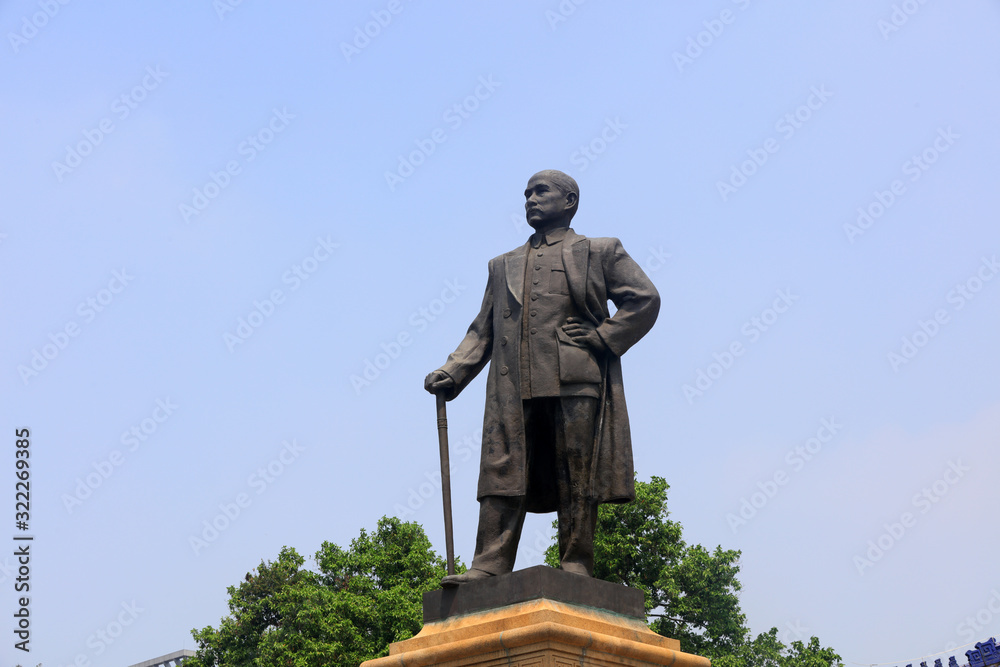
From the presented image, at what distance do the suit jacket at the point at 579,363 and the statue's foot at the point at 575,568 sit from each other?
0.47 metres

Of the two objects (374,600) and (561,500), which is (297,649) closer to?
(374,600)

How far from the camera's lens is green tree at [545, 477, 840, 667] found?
2514cm

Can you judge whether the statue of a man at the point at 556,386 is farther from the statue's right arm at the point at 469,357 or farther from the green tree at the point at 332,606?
the green tree at the point at 332,606

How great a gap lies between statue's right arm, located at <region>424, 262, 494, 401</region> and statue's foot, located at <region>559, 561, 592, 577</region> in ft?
→ 4.96

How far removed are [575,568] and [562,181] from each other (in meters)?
2.74

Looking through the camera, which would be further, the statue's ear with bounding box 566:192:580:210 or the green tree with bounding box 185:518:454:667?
the green tree with bounding box 185:518:454:667

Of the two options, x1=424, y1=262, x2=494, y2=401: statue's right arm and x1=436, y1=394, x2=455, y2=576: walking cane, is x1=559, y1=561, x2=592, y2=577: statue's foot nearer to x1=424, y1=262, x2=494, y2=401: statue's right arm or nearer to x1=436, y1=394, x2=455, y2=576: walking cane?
x1=436, y1=394, x2=455, y2=576: walking cane

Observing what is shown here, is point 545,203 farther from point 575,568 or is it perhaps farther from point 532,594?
point 532,594

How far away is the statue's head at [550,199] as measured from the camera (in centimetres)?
823

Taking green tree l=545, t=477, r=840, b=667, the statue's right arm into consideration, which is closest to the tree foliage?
green tree l=545, t=477, r=840, b=667

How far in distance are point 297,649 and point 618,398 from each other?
21.9 meters

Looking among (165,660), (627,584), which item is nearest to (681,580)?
(627,584)

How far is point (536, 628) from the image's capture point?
6.62 meters

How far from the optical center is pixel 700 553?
84.9 ft
